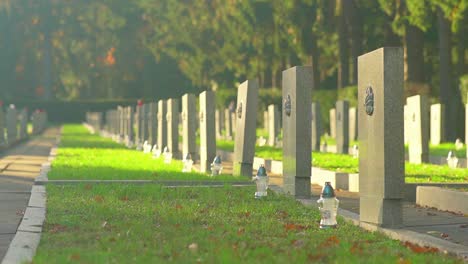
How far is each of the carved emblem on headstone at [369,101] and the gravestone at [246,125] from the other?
8831mm

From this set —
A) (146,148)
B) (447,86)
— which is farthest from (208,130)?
(447,86)

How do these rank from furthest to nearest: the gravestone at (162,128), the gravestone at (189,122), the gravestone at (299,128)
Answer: the gravestone at (162,128)
the gravestone at (189,122)
the gravestone at (299,128)

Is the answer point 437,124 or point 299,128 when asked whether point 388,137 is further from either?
point 437,124

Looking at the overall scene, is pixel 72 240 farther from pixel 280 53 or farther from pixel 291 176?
pixel 280 53

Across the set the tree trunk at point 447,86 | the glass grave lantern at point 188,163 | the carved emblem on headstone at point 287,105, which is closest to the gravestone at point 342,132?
the tree trunk at point 447,86

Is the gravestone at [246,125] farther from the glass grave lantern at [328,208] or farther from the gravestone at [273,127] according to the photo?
the gravestone at [273,127]

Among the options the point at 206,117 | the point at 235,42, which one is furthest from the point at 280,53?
the point at 206,117

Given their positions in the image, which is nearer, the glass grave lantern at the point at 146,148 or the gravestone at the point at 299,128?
the gravestone at the point at 299,128

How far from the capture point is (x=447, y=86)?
49.0 m

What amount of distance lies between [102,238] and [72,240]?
0.27 meters

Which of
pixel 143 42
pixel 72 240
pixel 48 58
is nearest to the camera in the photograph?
pixel 72 240

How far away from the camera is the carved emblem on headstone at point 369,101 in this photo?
15.3m

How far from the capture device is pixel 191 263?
11.3 meters

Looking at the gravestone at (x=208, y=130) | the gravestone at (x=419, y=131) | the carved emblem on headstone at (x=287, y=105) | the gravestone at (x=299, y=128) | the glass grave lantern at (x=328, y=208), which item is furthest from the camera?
the gravestone at (x=419, y=131)
